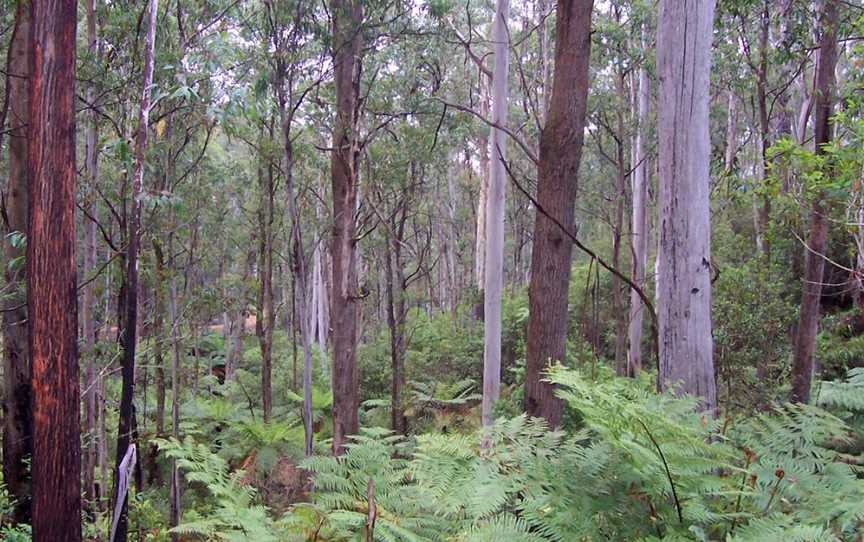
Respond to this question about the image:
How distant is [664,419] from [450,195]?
22333 mm

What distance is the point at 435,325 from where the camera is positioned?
60.5 ft

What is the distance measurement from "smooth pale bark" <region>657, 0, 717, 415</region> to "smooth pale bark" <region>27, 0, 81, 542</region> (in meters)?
3.52

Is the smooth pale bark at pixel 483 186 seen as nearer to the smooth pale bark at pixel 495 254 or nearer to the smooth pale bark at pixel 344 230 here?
the smooth pale bark at pixel 495 254

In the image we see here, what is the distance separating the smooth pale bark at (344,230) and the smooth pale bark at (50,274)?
4479mm

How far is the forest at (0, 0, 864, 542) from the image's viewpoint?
6.88 feet

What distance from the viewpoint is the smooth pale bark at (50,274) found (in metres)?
3.70

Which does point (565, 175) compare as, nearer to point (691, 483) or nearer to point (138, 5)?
point (691, 483)

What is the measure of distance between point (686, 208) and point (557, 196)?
148cm

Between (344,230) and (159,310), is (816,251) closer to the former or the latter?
(344,230)

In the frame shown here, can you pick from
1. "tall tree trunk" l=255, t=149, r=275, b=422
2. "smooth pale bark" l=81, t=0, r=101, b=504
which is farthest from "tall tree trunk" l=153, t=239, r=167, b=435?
"tall tree trunk" l=255, t=149, r=275, b=422

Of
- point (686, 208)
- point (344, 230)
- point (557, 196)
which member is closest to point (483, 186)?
point (344, 230)

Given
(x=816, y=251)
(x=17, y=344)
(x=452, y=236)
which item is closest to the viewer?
(x=17, y=344)

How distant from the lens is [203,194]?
1395cm

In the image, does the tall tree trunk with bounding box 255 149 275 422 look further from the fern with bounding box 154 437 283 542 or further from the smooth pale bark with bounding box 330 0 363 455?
the fern with bounding box 154 437 283 542
